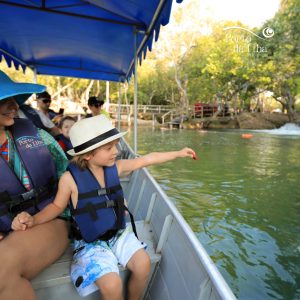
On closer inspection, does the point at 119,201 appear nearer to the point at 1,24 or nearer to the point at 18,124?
the point at 18,124

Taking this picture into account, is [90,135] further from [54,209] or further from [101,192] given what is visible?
[54,209]

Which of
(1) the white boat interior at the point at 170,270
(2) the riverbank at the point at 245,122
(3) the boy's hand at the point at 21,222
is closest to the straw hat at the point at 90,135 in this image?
(3) the boy's hand at the point at 21,222

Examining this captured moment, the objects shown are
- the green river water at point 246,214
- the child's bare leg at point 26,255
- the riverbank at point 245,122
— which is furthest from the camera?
the riverbank at point 245,122

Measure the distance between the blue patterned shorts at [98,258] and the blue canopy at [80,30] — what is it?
7.63 feet

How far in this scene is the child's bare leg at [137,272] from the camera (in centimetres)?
184

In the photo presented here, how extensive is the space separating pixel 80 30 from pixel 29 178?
322 centimetres

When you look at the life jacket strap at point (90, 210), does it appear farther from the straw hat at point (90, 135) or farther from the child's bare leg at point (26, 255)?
the straw hat at point (90, 135)

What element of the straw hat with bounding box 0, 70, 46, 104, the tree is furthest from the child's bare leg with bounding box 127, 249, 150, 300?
the tree

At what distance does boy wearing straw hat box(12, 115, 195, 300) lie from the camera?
5.86 feet

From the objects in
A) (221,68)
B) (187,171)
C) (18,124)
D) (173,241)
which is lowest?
(187,171)

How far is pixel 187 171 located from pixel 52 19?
276 inches

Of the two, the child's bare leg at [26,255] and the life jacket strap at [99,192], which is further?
the life jacket strap at [99,192]

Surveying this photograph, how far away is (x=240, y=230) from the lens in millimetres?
5461

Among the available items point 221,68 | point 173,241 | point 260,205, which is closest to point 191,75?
point 221,68
